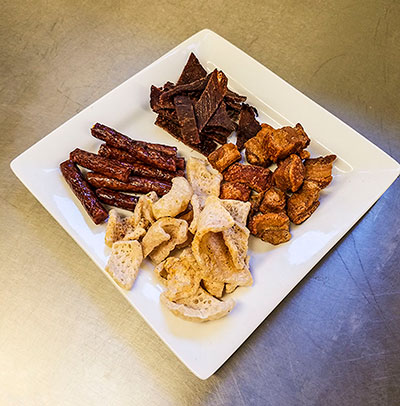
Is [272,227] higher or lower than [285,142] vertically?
lower

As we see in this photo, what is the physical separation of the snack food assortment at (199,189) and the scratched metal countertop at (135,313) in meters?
0.31

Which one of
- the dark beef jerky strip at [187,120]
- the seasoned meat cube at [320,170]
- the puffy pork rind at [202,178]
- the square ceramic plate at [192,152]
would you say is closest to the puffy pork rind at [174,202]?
the puffy pork rind at [202,178]

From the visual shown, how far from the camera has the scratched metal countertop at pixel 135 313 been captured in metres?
1.88

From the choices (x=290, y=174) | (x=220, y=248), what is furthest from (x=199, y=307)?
(x=290, y=174)

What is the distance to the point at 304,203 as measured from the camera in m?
1.98

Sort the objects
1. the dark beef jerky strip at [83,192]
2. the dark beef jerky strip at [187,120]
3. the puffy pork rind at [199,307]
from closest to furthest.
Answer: the puffy pork rind at [199,307]
the dark beef jerky strip at [83,192]
the dark beef jerky strip at [187,120]

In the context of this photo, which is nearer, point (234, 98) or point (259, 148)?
point (259, 148)

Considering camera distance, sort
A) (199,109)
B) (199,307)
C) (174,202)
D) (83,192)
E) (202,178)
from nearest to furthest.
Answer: (199,307), (174,202), (83,192), (202,178), (199,109)

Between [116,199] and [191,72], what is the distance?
78 cm

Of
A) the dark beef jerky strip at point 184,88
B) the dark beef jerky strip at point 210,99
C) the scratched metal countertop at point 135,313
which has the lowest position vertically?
the scratched metal countertop at point 135,313

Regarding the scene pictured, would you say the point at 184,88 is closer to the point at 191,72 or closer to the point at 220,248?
the point at 191,72

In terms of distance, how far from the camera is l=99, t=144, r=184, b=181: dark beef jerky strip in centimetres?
212

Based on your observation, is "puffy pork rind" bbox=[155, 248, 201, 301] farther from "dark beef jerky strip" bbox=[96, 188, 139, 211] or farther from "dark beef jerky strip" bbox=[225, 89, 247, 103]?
"dark beef jerky strip" bbox=[225, 89, 247, 103]

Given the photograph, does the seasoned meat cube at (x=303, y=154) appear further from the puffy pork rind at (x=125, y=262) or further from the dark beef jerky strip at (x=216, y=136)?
the puffy pork rind at (x=125, y=262)
